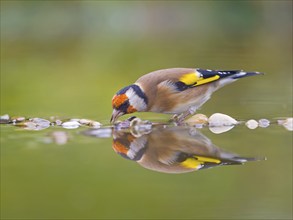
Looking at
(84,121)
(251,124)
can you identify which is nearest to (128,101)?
(84,121)

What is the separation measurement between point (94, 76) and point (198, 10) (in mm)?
5510

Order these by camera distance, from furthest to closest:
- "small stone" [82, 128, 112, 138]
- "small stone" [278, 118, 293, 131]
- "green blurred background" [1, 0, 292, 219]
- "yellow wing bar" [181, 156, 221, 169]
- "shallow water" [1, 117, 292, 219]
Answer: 1. "small stone" [278, 118, 293, 131]
2. "small stone" [82, 128, 112, 138]
3. "yellow wing bar" [181, 156, 221, 169]
4. "green blurred background" [1, 0, 292, 219]
5. "shallow water" [1, 117, 292, 219]

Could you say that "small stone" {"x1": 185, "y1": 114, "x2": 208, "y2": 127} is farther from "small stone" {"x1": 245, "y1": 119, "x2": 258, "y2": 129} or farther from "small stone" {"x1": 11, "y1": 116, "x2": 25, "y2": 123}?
"small stone" {"x1": 11, "y1": 116, "x2": 25, "y2": 123}

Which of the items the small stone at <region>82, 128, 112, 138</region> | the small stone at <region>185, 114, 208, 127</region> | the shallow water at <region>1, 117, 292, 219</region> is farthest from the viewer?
the small stone at <region>185, 114, 208, 127</region>

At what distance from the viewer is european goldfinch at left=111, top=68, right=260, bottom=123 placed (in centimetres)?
473

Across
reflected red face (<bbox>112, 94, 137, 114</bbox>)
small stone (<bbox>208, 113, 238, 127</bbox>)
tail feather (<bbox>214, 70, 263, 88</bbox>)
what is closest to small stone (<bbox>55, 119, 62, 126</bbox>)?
reflected red face (<bbox>112, 94, 137, 114</bbox>)

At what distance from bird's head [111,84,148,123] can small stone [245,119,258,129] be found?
614mm

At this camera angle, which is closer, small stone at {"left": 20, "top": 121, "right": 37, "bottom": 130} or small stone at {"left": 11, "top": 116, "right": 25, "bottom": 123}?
small stone at {"left": 20, "top": 121, "right": 37, "bottom": 130}

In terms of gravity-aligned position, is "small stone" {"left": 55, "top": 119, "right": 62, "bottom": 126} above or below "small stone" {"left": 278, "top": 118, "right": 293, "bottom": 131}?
above

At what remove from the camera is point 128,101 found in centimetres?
470

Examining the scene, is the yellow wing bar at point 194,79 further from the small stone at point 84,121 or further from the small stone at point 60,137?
the small stone at point 60,137

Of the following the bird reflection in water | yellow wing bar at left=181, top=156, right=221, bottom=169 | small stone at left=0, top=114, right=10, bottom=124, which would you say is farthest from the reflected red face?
yellow wing bar at left=181, top=156, right=221, bottom=169

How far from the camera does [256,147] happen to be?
4.18 meters

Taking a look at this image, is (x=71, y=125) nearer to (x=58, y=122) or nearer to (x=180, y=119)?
(x=58, y=122)
